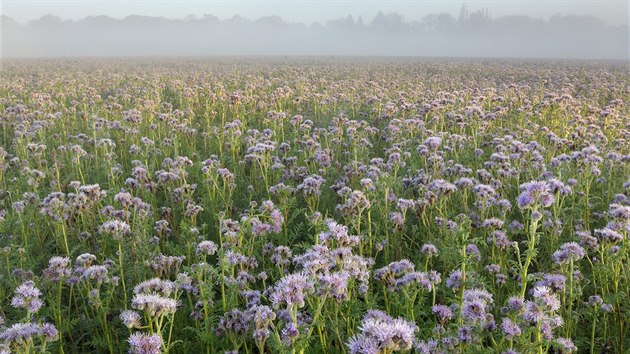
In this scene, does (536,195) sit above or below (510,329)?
above

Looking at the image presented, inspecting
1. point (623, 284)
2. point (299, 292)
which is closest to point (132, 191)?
point (299, 292)

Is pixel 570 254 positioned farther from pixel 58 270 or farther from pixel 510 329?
pixel 58 270

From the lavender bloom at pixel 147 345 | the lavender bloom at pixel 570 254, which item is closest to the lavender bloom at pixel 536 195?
the lavender bloom at pixel 570 254

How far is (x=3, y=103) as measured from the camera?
53.0 feet

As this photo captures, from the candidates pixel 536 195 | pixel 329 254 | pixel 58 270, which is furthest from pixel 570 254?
pixel 58 270

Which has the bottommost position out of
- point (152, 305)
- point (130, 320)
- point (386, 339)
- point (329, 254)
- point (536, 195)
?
point (130, 320)

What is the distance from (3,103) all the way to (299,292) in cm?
1751

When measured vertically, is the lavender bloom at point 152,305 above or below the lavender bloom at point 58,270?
above

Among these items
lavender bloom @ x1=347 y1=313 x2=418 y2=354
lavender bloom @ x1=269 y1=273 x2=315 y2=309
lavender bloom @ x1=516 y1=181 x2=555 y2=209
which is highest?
lavender bloom @ x1=516 y1=181 x2=555 y2=209

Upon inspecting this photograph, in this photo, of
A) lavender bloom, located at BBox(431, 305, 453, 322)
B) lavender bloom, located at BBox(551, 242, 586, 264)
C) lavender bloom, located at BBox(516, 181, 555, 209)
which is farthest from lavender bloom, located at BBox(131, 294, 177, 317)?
lavender bloom, located at BBox(551, 242, 586, 264)

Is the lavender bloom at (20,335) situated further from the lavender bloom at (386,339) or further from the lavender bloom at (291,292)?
the lavender bloom at (386,339)

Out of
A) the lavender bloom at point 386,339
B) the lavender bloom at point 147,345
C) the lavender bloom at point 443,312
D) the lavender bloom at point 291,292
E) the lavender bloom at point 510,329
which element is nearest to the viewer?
the lavender bloom at point 386,339

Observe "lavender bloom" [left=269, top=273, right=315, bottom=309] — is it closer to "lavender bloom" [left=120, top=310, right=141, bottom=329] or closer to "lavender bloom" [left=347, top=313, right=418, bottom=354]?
"lavender bloom" [left=347, top=313, right=418, bottom=354]

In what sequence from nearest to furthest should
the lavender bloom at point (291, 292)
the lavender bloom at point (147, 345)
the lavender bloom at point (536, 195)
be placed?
1. the lavender bloom at point (291, 292)
2. the lavender bloom at point (147, 345)
3. the lavender bloom at point (536, 195)
